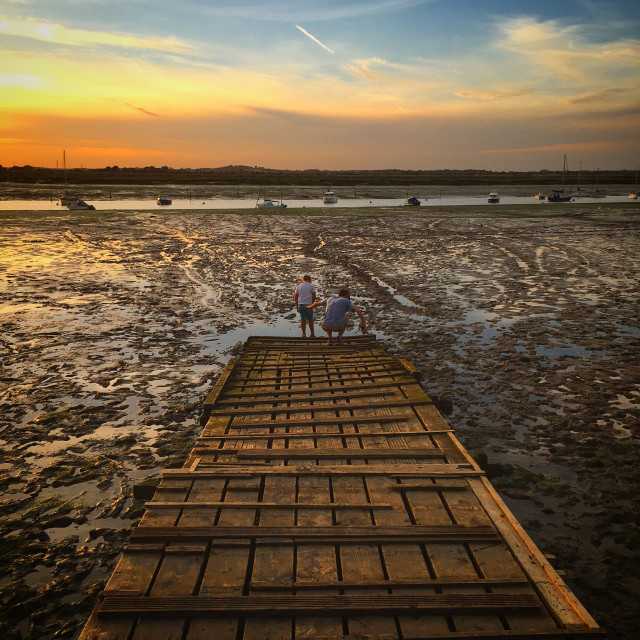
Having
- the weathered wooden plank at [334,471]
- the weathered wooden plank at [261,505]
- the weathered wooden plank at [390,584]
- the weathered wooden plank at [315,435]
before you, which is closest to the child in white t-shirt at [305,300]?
the weathered wooden plank at [315,435]

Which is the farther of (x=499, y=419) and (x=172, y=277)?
(x=172, y=277)

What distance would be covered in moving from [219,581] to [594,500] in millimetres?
5811

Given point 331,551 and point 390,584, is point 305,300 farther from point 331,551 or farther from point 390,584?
point 390,584

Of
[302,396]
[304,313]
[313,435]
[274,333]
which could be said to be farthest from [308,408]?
[274,333]

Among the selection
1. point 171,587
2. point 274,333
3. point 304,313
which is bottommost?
point 274,333

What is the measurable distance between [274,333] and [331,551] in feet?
38.8

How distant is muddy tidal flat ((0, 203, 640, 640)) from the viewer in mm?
6848

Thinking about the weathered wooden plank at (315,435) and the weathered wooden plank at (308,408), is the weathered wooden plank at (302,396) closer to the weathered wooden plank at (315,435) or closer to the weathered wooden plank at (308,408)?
the weathered wooden plank at (308,408)

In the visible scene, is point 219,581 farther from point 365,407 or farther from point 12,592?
point 365,407

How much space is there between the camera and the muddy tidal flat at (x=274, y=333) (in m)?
6.85

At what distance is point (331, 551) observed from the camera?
204 inches

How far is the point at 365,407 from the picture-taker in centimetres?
909

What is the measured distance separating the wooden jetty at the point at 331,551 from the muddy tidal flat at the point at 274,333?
1.43m

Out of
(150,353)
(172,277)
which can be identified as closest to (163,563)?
(150,353)
